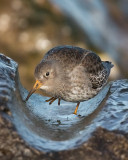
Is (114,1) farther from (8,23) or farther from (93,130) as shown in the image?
(93,130)

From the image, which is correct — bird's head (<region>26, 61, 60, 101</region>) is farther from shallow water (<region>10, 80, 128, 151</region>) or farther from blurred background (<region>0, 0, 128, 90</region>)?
blurred background (<region>0, 0, 128, 90</region>)

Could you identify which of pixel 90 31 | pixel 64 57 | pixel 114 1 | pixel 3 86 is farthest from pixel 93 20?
pixel 3 86

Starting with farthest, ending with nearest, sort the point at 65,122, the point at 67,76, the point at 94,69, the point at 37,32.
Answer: the point at 37,32 < the point at 94,69 < the point at 67,76 < the point at 65,122

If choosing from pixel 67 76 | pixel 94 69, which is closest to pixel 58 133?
pixel 67 76

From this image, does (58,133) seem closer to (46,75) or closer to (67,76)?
(46,75)

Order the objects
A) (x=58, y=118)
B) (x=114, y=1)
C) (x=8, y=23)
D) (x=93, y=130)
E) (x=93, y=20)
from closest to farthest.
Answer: (x=93, y=130) < (x=58, y=118) < (x=8, y=23) < (x=93, y=20) < (x=114, y=1)
